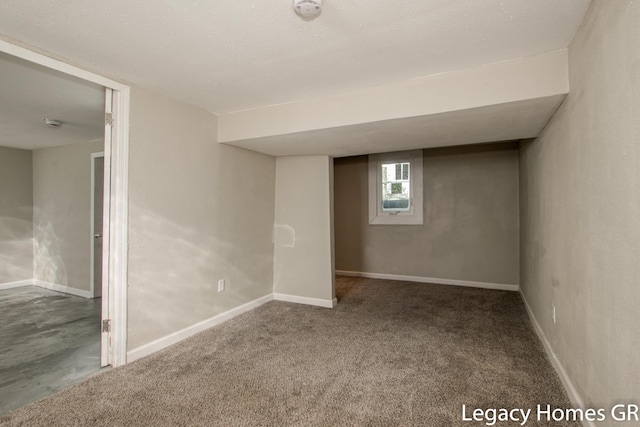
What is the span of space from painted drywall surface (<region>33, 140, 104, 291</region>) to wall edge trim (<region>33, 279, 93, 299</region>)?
1.7 inches

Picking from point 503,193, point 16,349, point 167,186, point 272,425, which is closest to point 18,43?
point 167,186

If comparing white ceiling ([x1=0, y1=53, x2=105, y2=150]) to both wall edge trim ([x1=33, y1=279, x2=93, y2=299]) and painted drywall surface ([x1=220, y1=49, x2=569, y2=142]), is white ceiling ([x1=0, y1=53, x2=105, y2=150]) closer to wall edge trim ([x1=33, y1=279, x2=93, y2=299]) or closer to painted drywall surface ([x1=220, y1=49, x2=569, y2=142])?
painted drywall surface ([x1=220, y1=49, x2=569, y2=142])

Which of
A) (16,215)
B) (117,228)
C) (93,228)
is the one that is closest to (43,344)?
(117,228)

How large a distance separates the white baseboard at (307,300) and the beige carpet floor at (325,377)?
17.4 inches

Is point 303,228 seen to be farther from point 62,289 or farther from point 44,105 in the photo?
point 62,289

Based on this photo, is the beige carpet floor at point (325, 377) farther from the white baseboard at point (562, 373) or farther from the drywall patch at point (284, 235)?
the drywall patch at point (284, 235)

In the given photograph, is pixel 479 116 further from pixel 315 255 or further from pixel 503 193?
pixel 503 193

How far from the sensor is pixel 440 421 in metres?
1.64

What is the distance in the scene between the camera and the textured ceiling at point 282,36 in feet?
4.86

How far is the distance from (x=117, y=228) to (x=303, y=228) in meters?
2.04

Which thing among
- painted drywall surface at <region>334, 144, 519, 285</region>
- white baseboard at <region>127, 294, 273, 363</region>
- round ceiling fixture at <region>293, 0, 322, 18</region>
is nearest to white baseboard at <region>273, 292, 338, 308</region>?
white baseboard at <region>127, 294, 273, 363</region>

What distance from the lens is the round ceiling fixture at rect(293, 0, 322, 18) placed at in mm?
1409

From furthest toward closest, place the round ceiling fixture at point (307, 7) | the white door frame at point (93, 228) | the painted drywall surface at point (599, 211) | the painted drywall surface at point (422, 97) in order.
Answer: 1. the white door frame at point (93, 228)
2. the painted drywall surface at point (422, 97)
3. the round ceiling fixture at point (307, 7)
4. the painted drywall surface at point (599, 211)

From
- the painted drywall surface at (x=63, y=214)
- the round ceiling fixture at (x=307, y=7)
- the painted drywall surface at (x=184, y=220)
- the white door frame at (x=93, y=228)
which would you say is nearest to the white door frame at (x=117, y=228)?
the painted drywall surface at (x=184, y=220)
